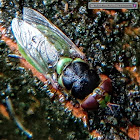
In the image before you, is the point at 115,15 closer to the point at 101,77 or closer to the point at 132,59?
the point at 132,59

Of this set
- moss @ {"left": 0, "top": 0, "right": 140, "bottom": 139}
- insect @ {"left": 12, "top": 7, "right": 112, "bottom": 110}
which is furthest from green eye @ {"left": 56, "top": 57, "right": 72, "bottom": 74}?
moss @ {"left": 0, "top": 0, "right": 140, "bottom": 139}

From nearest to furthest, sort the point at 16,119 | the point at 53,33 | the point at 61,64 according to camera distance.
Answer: the point at 16,119, the point at 61,64, the point at 53,33

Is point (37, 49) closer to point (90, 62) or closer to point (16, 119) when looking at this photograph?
point (90, 62)

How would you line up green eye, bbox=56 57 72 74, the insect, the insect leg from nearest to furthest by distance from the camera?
the insect leg, the insect, green eye, bbox=56 57 72 74

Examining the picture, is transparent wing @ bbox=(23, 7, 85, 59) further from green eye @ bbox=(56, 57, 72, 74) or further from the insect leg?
the insect leg

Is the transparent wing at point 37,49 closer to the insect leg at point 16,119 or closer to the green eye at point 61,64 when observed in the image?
the green eye at point 61,64

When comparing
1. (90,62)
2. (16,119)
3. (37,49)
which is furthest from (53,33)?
(16,119)
